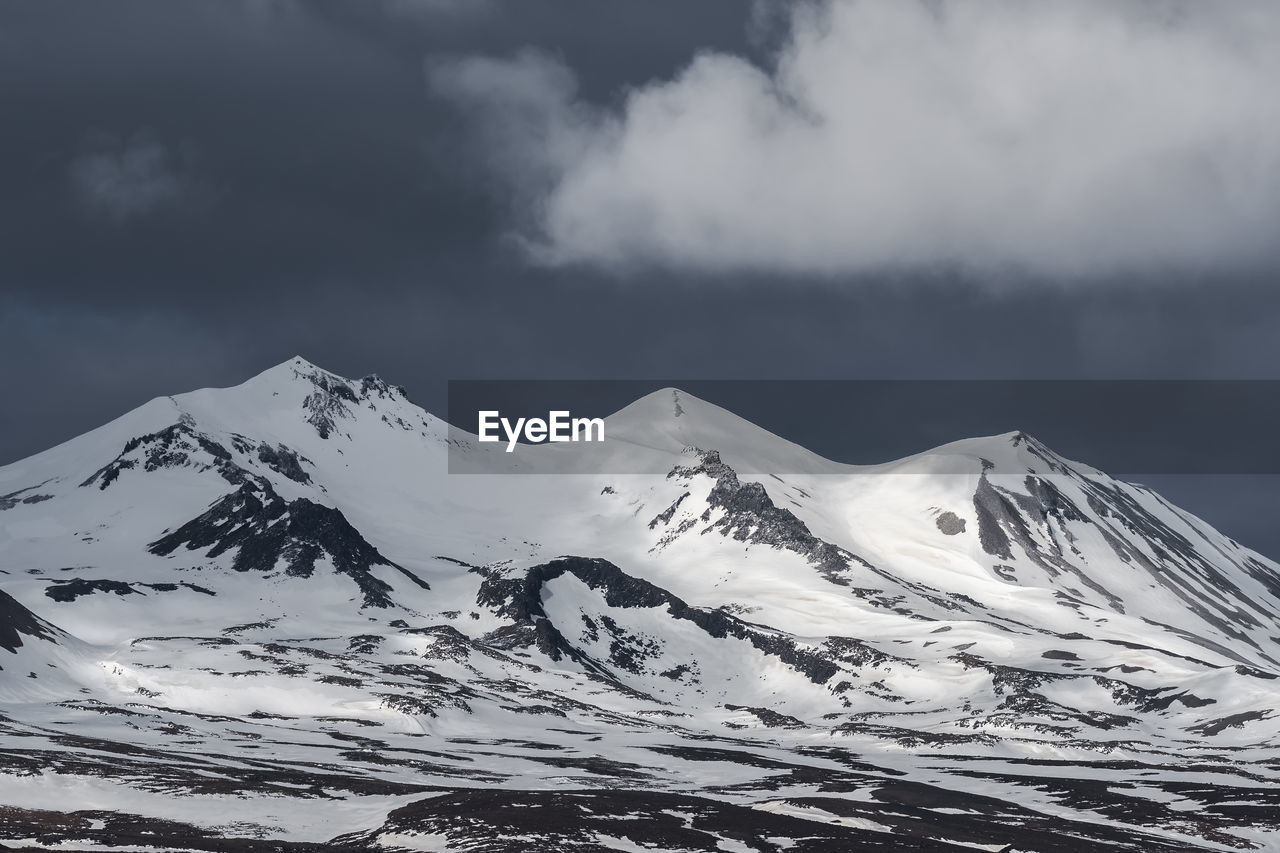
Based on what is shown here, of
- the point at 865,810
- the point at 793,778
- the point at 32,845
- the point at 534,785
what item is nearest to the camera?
the point at 32,845

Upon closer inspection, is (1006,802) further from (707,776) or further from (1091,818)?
(707,776)

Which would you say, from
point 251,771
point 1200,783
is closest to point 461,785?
point 251,771

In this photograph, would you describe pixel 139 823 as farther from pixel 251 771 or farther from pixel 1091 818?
pixel 1091 818

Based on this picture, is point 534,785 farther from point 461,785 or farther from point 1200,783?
point 1200,783

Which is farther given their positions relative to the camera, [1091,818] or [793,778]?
[793,778]

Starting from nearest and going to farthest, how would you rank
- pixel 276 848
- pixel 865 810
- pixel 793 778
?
pixel 276 848
pixel 865 810
pixel 793 778

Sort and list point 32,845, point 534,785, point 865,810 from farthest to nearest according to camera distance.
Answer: point 534,785 → point 865,810 → point 32,845

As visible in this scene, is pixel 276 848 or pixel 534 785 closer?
pixel 276 848

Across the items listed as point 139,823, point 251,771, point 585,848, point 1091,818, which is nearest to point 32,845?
point 139,823

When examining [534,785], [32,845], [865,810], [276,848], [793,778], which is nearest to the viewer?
[32,845]
